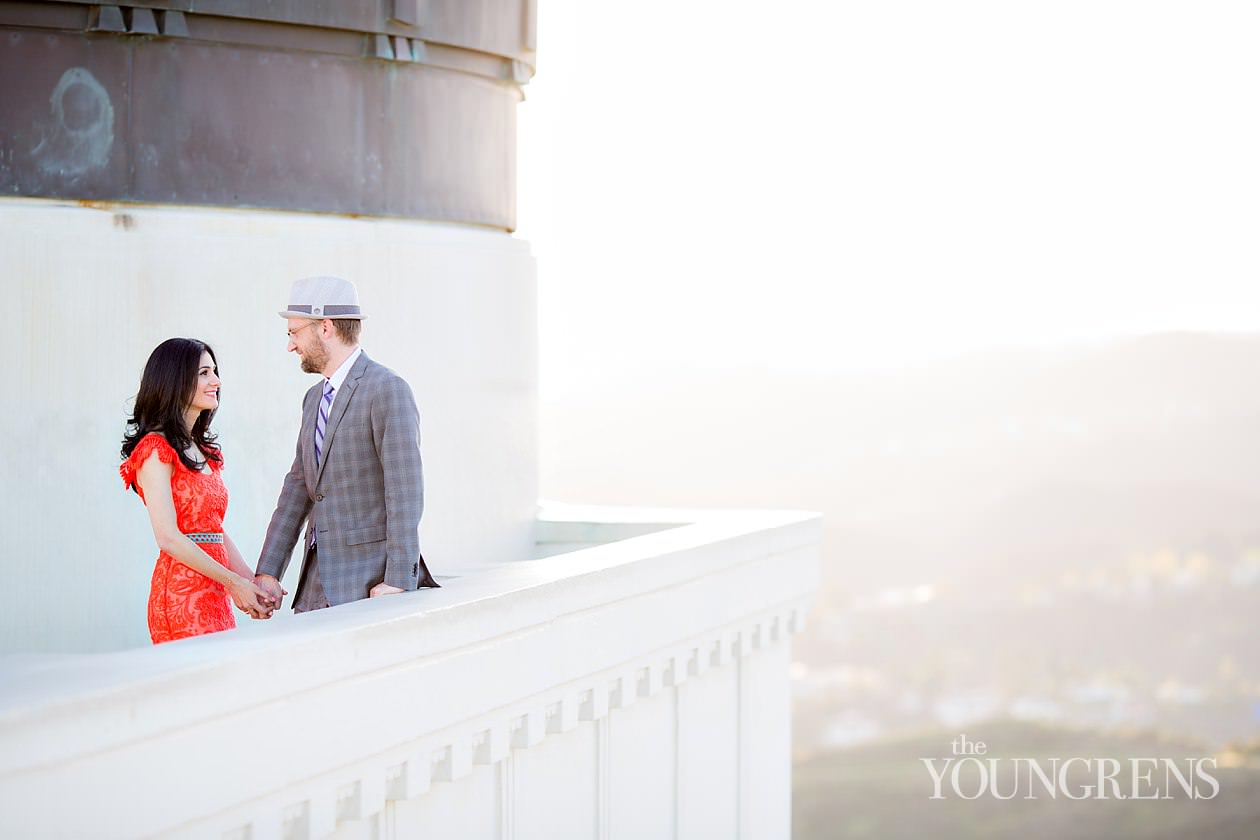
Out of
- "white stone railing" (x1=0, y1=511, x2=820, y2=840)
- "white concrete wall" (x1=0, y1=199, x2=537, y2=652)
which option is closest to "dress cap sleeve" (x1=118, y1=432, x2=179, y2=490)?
"white stone railing" (x1=0, y1=511, x2=820, y2=840)

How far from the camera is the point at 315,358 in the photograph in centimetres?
514

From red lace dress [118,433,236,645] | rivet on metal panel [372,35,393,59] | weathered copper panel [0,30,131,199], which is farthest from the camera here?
rivet on metal panel [372,35,393,59]

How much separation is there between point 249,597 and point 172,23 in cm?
307

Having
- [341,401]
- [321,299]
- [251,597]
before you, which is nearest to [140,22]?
[321,299]

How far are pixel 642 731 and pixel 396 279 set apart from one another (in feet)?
8.82

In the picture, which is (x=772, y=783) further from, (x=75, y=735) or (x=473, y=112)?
(x=75, y=735)

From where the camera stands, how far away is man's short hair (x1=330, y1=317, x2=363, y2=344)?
5121 mm

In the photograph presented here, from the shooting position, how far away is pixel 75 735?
3262mm

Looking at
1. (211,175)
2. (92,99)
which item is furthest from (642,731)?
(92,99)

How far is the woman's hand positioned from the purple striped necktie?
1.61 ft

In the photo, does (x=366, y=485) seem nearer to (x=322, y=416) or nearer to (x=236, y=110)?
(x=322, y=416)

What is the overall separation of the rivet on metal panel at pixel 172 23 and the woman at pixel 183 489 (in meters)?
2.41

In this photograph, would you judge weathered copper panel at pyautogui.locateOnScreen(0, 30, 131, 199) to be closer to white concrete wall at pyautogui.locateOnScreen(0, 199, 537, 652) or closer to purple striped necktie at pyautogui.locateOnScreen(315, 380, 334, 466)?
white concrete wall at pyautogui.locateOnScreen(0, 199, 537, 652)

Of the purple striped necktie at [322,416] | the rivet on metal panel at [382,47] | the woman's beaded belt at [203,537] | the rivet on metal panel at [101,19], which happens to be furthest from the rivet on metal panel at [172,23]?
the woman's beaded belt at [203,537]
